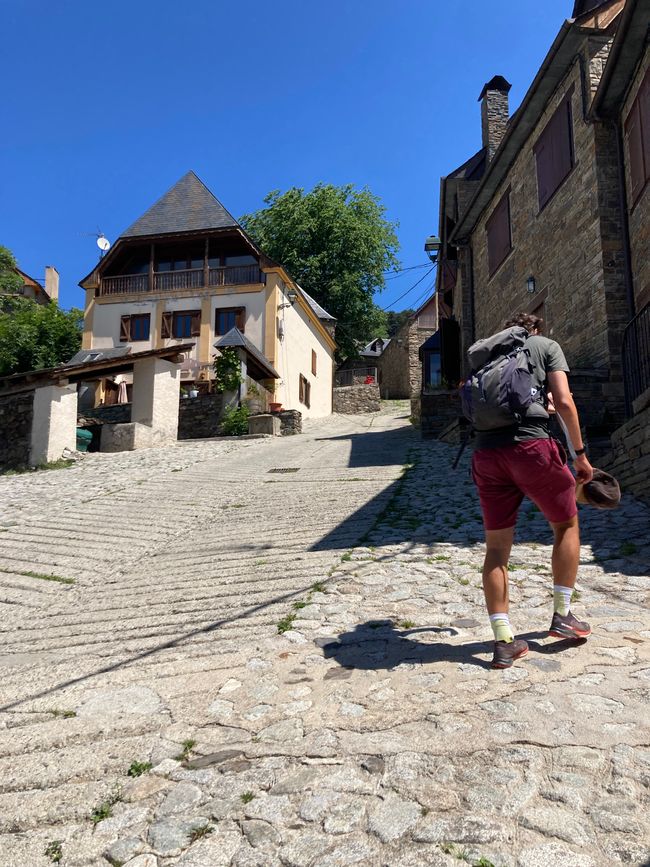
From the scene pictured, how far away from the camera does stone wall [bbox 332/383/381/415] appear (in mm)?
35938

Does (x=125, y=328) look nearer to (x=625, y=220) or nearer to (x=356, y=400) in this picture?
(x=356, y=400)

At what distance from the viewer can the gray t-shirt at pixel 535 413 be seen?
3.23 meters

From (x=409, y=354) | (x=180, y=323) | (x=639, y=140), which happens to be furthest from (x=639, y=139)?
(x=409, y=354)

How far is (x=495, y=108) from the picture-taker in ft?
62.5

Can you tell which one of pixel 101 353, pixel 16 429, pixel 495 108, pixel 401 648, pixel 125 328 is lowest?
pixel 401 648

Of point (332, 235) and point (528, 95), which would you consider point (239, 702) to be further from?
point (332, 235)

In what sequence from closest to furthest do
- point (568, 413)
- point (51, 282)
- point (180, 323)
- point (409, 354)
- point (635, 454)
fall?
point (568, 413) < point (635, 454) < point (180, 323) < point (409, 354) < point (51, 282)

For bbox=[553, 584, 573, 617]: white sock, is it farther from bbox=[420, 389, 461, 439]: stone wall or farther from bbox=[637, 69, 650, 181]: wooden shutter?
bbox=[420, 389, 461, 439]: stone wall

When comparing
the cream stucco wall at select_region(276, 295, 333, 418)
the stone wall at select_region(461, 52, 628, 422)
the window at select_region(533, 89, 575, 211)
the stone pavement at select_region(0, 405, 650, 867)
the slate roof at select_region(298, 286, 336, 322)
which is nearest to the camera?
the stone pavement at select_region(0, 405, 650, 867)

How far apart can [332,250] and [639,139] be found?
1156 inches

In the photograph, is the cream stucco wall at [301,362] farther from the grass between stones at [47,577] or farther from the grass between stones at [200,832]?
the grass between stones at [200,832]

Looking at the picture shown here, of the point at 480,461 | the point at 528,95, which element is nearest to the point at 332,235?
the point at 528,95

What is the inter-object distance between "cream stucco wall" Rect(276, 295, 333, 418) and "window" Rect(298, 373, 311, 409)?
23 cm

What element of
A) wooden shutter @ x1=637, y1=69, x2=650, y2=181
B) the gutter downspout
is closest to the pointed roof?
the gutter downspout
